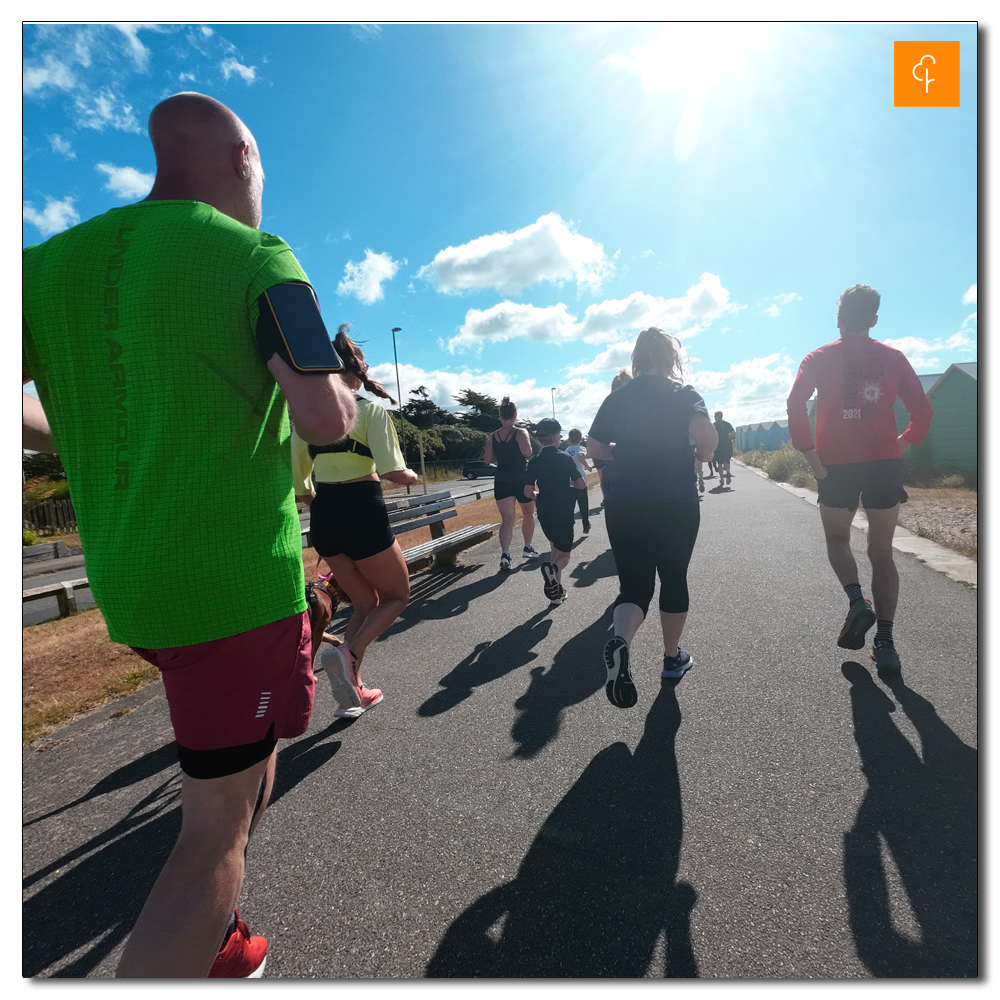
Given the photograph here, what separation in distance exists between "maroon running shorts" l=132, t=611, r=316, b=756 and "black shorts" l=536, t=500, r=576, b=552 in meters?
3.99

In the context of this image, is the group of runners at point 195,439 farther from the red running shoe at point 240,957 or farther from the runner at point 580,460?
the runner at point 580,460

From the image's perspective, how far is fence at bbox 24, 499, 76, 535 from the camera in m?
15.0

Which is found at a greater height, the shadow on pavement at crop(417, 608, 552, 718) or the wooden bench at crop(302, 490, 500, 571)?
the wooden bench at crop(302, 490, 500, 571)

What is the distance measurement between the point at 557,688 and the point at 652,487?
1.25 meters

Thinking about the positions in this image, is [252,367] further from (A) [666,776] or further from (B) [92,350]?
(A) [666,776]

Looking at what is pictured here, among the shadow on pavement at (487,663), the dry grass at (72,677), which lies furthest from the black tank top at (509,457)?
the dry grass at (72,677)

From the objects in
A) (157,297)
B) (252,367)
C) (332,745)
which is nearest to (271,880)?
(332,745)

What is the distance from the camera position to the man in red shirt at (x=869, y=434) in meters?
3.05

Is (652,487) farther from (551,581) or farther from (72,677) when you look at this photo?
(72,677)

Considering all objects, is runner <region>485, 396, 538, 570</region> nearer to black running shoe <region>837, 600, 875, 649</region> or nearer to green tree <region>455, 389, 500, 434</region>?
black running shoe <region>837, 600, 875, 649</region>

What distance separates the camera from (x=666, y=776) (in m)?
2.19

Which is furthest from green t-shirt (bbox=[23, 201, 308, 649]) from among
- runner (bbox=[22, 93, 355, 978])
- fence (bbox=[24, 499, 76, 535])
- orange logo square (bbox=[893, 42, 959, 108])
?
fence (bbox=[24, 499, 76, 535])

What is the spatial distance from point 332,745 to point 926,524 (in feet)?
26.0

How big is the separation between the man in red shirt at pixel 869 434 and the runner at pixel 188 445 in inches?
119
